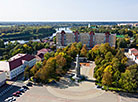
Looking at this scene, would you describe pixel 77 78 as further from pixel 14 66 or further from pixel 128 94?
pixel 14 66

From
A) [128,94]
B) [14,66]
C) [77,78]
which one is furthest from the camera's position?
[14,66]

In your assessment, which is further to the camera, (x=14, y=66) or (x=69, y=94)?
(x=14, y=66)

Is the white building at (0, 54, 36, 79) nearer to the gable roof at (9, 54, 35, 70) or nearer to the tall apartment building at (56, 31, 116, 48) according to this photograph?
the gable roof at (9, 54, 35, 70)

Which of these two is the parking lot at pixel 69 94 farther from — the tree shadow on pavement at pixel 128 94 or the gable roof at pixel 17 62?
the gable roof at pixel 17 62

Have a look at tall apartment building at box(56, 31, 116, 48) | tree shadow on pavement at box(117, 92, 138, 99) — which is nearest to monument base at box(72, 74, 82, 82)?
tree shadow on pavement at box(117, 92, 138, 99)

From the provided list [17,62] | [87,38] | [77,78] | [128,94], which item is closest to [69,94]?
[77,78]

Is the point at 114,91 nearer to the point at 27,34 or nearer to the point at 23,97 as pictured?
the point at 23,97

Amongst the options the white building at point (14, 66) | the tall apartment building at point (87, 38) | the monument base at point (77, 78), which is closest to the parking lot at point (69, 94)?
the monument base at point (77, 78)

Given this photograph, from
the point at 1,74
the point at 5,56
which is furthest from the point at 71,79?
the point at 5,56
